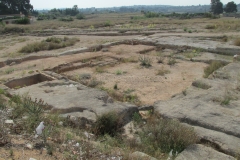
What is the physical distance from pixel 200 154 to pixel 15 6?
62.0 m

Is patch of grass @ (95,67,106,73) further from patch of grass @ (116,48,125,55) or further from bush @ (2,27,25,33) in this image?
bush @ (2,27,25,33)

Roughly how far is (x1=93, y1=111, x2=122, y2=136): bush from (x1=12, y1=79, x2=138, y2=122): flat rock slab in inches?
9.8

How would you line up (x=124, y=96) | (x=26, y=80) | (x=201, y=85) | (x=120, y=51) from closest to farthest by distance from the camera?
(x=201, y=85), (x=124, y=96), (x=26, y=80), (x=120, y=51)

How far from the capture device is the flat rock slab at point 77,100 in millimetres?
5445

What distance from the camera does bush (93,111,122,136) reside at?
15.8 feet

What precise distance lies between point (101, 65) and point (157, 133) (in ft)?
22.9

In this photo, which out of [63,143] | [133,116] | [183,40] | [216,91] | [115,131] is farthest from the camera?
[183,40]

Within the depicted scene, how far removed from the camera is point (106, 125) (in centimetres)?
484

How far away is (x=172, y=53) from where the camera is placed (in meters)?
12.4

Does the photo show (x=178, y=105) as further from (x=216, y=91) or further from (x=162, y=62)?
(x=162, y=62)

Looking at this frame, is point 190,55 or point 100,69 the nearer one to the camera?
point 100,69

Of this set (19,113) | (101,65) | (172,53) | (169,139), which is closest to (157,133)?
(169,139)

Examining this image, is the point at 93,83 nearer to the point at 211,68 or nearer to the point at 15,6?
the point at 211,68

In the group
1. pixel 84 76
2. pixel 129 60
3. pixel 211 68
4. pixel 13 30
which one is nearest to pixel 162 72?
pixel 211 68
